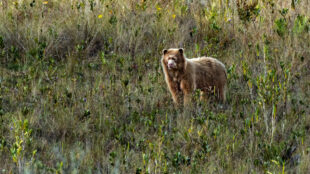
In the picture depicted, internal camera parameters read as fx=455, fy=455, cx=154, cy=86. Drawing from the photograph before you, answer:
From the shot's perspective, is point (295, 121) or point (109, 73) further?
point (109, 73)

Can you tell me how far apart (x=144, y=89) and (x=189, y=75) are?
0.63 meters

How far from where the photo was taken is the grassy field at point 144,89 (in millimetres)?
4090

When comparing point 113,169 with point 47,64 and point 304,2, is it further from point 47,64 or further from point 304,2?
point 304,2

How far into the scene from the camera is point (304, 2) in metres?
7.57

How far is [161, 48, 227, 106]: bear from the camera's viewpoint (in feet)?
18.8

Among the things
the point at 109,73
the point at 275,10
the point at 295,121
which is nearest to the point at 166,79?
the point at 109,73

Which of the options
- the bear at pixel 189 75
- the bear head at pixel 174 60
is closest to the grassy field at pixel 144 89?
the bear at pixel 189 75

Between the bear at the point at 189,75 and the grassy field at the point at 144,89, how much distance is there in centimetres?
17

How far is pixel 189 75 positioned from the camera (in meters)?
5.88

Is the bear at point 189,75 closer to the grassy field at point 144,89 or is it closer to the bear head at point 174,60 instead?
the bear head at point 174,60

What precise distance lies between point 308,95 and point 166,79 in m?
1.78

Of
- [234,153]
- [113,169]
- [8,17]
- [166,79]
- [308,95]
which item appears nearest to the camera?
[113,169]

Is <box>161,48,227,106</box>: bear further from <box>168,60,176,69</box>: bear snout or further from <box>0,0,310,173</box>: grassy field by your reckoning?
<box>0,0,310,173</box>: grassy field

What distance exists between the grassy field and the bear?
0.17 m
